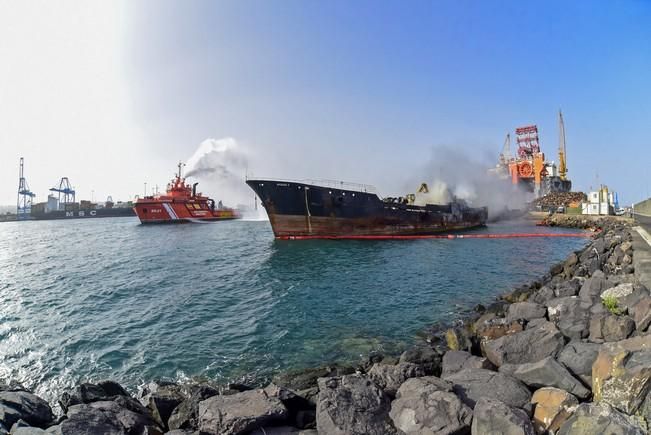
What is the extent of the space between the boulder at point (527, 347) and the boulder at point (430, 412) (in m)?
2.31

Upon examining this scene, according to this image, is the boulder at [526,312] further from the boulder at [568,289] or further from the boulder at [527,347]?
the boulder at [568,289]

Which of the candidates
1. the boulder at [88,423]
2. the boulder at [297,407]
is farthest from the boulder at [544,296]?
the boulder at [88,423]

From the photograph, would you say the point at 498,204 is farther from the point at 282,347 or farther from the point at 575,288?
the point at 282,347

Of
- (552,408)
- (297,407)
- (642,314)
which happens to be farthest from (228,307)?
(642,314)

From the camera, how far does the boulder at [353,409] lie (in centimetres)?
424

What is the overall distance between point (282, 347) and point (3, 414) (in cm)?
557

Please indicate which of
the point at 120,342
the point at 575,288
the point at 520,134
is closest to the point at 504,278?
the point at 575,288

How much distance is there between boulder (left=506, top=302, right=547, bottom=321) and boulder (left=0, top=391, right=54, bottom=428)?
9.86 meters

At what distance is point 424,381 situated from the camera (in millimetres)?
5191

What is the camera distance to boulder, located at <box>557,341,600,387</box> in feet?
16.7

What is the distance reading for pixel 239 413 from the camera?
4.48 m

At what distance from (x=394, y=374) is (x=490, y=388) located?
1608 mm

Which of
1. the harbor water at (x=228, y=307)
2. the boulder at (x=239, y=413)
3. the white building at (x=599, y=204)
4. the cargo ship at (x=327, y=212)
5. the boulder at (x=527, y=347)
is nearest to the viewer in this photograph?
the boulder at (x=239, y=413)

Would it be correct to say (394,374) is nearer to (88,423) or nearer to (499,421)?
(499,421)
